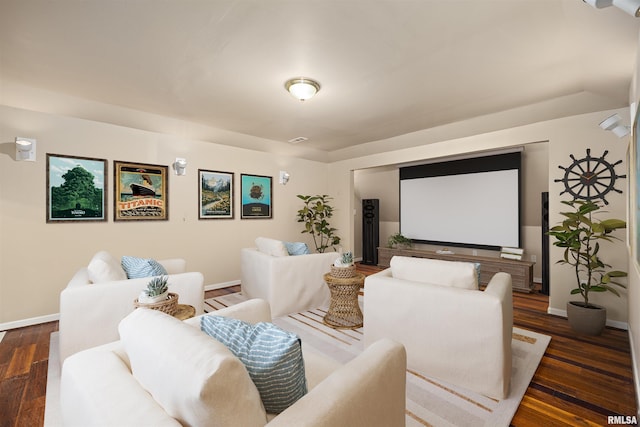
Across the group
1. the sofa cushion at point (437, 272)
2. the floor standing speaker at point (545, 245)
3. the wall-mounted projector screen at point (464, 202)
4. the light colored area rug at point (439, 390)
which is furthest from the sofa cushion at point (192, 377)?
the wall-mounted projector screen at point (464, 202)

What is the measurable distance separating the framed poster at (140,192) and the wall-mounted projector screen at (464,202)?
4.93 meters

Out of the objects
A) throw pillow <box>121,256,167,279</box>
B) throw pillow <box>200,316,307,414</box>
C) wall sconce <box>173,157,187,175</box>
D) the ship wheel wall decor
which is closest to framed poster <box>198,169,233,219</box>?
wall sconce <box>173,157,187,175</box>

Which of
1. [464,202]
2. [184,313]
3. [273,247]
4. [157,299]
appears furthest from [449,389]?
[464,202]

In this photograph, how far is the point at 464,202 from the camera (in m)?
5.75

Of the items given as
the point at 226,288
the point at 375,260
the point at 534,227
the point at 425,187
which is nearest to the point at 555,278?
Answer: the point at 534,227

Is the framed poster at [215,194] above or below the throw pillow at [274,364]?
above

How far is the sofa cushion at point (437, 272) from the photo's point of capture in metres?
2.14

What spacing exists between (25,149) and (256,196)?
3049mm

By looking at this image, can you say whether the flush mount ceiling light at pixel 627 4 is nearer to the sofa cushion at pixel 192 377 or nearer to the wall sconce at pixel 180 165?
the sofa cushion at pixel 192 377

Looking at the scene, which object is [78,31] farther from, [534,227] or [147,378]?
[534,227]

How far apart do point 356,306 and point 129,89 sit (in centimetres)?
343

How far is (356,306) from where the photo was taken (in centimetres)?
324

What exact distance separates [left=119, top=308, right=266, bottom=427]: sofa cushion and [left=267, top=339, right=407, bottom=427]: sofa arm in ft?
0.42

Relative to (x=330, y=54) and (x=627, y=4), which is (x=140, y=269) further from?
(x=627, y=4)
